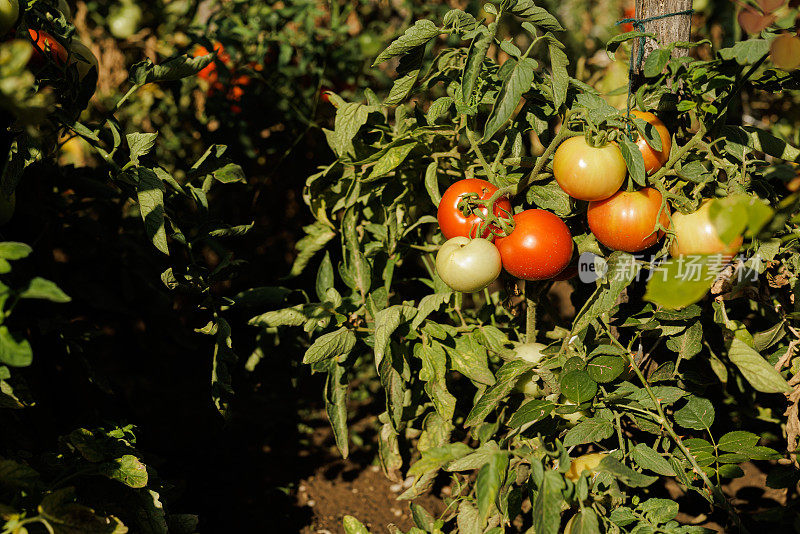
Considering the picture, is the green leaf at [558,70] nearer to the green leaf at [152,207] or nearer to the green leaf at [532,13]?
the green leaf at [532,13]

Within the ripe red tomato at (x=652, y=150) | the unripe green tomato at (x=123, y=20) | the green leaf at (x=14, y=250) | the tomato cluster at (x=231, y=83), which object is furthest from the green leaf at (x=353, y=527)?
the unripe green tomato at (x=123, y=20)

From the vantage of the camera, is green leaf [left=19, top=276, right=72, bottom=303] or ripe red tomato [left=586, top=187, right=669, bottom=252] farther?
ripe red tomato [left=586, top=187, right=669, bottom=252]

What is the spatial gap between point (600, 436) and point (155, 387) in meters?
1.24

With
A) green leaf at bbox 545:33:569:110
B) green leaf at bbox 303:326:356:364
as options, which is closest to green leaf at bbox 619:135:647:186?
green leaf at bbox 545:33:569:110

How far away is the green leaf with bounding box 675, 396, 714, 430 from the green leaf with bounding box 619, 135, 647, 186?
0.48 metres

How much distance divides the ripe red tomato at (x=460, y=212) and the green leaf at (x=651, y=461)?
1.53ft

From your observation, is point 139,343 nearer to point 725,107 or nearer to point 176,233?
point 176,233

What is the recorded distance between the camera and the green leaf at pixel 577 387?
0.95m

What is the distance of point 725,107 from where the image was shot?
0.94 m

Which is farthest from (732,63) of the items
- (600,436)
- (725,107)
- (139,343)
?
(139,343)

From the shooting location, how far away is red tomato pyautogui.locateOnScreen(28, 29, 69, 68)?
0.99m

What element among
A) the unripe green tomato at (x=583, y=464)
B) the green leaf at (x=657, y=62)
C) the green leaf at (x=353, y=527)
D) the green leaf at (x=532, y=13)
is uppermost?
the green leaf at (x=532, y=13)

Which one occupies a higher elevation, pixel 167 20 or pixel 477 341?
pixel 167 20

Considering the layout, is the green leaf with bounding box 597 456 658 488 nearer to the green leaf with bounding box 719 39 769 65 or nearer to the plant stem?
the plant stem
